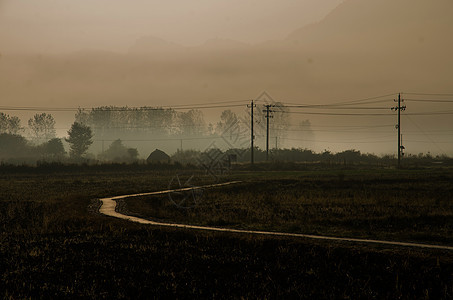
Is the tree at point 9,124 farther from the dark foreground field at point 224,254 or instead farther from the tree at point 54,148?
the dark foreground field at point 224,254

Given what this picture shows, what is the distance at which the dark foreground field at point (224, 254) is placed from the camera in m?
15.6

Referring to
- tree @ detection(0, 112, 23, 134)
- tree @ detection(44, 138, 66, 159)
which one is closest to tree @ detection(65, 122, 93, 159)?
tree @ detection(44, 138, 66, 159)

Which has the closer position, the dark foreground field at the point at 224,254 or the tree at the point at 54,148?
the dark foreground field at the point at 224,254

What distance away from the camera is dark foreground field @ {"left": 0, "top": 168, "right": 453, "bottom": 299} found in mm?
15594

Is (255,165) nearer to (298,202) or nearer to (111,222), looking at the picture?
(298,202)

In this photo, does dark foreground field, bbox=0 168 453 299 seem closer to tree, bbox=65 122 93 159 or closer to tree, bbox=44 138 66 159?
tree, bbox=65 122 93 159

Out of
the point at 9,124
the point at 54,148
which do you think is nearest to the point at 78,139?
the point at 54,148

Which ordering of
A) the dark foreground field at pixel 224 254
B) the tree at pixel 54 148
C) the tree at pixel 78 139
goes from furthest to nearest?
the tree at pixel 54 148 → the tree at pixel 78 139 → the dark foreground field at pixel 224 254

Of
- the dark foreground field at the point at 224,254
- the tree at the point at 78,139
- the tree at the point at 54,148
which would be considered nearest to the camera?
the dark foreground field at the point at 224,254

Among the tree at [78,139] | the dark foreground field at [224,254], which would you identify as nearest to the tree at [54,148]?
the tree at [78,139]

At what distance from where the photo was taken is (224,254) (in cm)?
1975

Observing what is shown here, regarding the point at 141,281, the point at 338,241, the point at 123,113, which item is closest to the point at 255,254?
the point at 338,241

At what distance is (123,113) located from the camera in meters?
199

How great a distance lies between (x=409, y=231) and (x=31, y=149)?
137770mm
